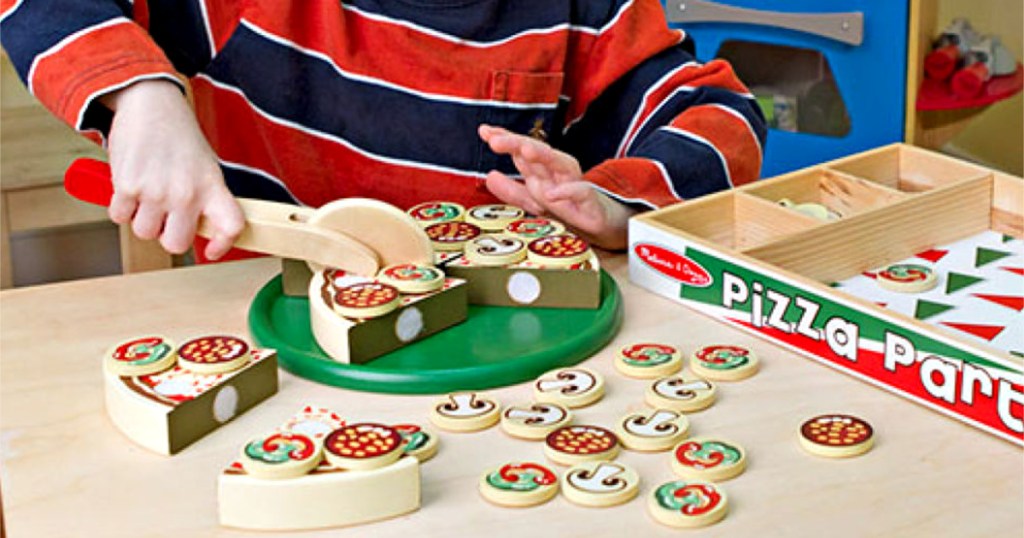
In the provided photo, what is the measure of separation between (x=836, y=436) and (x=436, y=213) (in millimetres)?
356

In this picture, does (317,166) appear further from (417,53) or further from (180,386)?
(180,386)

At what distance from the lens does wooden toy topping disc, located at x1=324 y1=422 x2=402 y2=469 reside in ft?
2.11

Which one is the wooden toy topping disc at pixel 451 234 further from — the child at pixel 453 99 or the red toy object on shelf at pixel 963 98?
the red toy object on shelf at pixel 963 98

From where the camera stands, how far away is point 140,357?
2.47 ft

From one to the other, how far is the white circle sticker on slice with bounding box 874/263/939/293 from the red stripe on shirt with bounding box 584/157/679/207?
0.16 m

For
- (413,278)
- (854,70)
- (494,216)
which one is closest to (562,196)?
(494,216)

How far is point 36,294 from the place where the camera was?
36.8 inches

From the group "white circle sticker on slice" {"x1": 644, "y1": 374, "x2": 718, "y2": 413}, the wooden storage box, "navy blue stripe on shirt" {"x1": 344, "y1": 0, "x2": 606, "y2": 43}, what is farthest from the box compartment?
"white circle sticker on slice" {"x1": 644, "y1": 374, "x2": 718, "y2": 413}

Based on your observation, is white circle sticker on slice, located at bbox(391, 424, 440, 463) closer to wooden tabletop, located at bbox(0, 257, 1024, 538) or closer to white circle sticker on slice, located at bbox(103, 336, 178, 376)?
wooden tabletop, located at bbox(0, 257, 1024, 538)

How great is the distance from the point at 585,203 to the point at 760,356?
20 centimetres

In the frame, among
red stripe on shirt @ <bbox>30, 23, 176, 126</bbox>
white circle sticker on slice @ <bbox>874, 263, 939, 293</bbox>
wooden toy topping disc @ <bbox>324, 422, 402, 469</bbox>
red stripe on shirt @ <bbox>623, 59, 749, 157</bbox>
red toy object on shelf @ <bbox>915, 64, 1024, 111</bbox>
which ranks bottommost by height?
red toy object on shelf @ <bbox>915, 64, 1024, 111</bbox>

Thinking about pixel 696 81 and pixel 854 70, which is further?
pixel 854 70

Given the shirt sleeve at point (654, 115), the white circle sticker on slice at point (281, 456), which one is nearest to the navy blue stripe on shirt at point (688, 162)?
the shirt sleeve at point (654, 115)

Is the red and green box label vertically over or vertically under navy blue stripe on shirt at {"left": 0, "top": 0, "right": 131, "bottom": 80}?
under
